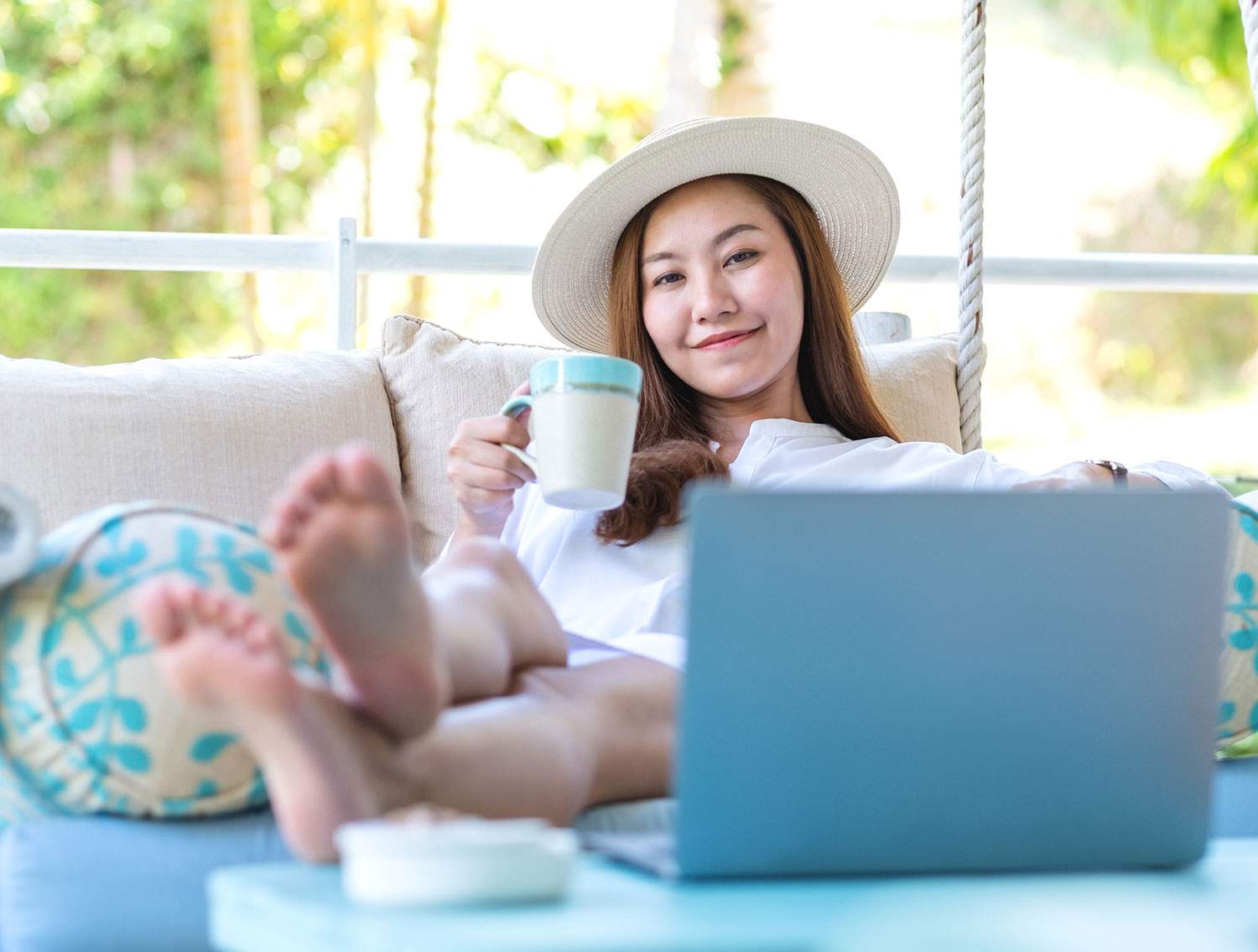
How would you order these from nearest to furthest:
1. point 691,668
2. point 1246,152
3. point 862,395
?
point 691,668 → point 862,395 → point 1246,152

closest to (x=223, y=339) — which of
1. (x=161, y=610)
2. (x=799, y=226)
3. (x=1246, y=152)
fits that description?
(x=1246, y=152)

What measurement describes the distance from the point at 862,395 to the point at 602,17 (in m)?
6.69

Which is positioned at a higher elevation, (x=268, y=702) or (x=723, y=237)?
(x=723, y=237)

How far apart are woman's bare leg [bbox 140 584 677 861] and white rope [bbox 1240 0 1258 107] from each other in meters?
1.15

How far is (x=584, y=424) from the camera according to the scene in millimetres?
1340

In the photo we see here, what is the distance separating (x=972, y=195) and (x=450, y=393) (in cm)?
72

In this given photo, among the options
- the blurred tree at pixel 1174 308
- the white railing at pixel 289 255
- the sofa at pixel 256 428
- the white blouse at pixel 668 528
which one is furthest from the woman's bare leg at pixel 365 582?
the blurred tree at pixel 1174 308

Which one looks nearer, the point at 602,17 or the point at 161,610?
the point at 161,610

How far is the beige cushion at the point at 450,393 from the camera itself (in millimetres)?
1844

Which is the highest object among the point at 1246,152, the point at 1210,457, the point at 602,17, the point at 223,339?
the point at 602,17

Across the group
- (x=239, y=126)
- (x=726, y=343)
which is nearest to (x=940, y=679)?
(x=726, y=343)

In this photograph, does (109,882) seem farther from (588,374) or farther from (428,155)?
(428,155)

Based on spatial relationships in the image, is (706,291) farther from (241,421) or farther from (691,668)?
(691,668)

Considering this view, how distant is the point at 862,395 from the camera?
1.91 m
